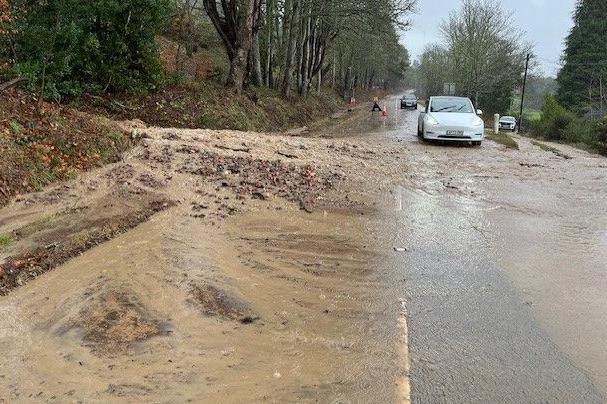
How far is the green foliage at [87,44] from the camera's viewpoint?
37.7ft

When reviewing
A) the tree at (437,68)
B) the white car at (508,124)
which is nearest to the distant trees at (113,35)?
the white car at (508,124)

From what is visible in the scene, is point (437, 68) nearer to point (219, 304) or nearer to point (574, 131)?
point (574, 131)

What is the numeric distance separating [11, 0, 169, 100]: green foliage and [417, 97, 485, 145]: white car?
27.3ft

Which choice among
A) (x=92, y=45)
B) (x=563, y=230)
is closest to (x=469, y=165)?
(x=563, y=230)

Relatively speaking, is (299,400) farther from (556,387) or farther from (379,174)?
(379,174)

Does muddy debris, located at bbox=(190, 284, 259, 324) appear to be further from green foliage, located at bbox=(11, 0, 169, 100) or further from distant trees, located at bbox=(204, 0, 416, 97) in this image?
distant trees, located at bbox=(204, 0, 416, 97)

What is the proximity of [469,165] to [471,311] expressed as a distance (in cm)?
918

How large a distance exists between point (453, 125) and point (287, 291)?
13021 millimetres

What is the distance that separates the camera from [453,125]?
1678 centimetres

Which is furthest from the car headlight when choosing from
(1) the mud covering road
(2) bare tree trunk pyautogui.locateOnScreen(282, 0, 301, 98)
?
(2) bare tree trunk pyautogui.locateOnScreen(282, 0, 301, 98)

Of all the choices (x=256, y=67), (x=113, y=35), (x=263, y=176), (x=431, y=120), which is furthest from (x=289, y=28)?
(x=263, y=176)

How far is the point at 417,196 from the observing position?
31.6 ft

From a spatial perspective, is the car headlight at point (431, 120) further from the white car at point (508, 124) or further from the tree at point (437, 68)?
the tree at point (437, 68)

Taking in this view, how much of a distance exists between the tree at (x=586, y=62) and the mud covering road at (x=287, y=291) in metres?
39.8
